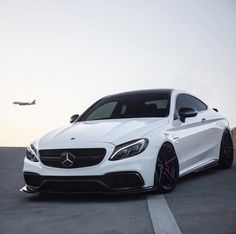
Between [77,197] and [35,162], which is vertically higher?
[35,162]

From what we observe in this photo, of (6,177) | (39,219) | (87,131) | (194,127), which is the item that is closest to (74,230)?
(39,219)

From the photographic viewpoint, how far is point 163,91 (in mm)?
8883

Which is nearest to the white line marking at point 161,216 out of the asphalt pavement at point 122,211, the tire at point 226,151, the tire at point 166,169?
the asphalt pavement at point 122,211

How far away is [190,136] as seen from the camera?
844cm

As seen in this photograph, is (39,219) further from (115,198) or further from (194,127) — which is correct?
(194,127)

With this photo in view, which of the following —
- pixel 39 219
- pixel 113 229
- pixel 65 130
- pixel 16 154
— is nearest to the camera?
pixel 113 229

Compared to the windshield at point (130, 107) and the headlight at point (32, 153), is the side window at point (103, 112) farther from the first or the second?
the headlight at point (32, 153)

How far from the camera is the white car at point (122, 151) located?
6848 mm

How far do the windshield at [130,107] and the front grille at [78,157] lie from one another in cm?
150

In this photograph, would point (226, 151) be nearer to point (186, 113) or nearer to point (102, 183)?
point (186, 113)

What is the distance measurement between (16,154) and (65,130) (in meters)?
8.53

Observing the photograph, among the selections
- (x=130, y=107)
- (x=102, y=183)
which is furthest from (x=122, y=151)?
(x=130, y=107)

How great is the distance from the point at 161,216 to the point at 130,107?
330cm

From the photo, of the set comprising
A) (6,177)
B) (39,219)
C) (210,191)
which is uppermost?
(39,219)
